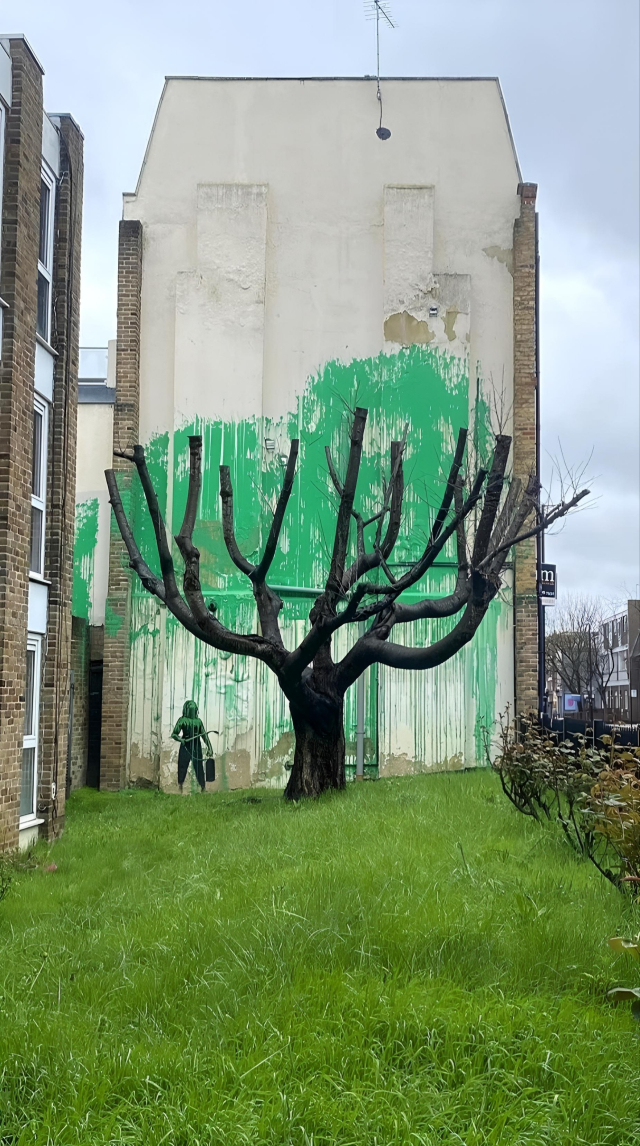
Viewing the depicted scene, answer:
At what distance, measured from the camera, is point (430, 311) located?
1797 cm

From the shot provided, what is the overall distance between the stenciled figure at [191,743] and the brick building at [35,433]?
4791 mm

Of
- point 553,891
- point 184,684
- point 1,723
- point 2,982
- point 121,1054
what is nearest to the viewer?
point 121,1054

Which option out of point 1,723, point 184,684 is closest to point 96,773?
point 184,684

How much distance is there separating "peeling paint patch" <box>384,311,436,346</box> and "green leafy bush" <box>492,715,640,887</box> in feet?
27.6

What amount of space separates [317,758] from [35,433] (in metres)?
5.27

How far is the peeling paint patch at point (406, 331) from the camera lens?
59.0ft

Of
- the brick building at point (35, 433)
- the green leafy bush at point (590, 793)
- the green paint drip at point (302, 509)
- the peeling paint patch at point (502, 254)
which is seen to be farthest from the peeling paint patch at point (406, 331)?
the green leafy bush at point (590, 793)

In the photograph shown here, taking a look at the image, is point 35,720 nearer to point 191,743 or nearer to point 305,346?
point 191,743

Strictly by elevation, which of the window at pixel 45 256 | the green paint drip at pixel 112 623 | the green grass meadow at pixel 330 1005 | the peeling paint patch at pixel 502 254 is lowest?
the green grass meadow at pixel 330 1005

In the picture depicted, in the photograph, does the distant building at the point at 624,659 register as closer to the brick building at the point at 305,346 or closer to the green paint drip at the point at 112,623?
the brick building at the point at 305,346

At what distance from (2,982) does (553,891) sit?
3469 millimetres

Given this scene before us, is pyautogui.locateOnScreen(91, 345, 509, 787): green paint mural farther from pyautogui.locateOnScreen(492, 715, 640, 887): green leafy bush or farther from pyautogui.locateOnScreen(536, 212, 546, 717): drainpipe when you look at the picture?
pyautogui.locateOnScreen(492, 715, 640, 887): green leafy bush

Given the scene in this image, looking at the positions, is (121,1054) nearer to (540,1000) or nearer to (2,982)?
(2,982)

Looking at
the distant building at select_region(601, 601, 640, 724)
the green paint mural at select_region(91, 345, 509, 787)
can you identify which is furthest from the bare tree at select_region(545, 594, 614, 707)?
the green paint mural at select_region(91, 345, 509, 787)
